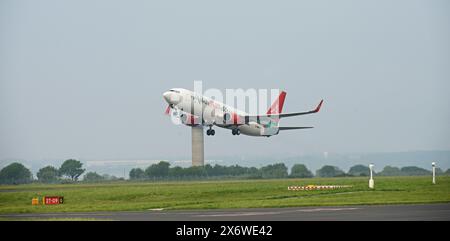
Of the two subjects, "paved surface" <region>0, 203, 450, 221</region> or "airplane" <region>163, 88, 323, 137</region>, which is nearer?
"paved surface" <region>0, 203, 450, 221</region>

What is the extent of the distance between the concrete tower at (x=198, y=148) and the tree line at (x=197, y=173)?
12389 mm

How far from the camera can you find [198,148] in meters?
174

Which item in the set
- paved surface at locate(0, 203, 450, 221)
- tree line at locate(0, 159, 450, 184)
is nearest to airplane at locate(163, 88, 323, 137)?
tree line at locate(0, 159, 450, 184)

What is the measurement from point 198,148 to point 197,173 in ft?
68.1

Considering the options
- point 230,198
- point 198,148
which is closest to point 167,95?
point 230,198

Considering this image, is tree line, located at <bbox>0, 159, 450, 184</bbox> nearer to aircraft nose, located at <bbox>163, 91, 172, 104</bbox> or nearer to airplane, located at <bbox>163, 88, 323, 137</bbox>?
airplane, located at <bbox>163, 88, 323, 137</bbox>

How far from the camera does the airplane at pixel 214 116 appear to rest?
98.9m

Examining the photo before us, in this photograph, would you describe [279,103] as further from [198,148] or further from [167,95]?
[198,148]

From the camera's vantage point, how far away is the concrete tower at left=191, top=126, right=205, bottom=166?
566 feet

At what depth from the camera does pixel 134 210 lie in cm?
5638

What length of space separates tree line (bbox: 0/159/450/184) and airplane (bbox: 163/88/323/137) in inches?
1031

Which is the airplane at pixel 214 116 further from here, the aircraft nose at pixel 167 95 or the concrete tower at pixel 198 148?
the concrete tower at pixel 198 148
